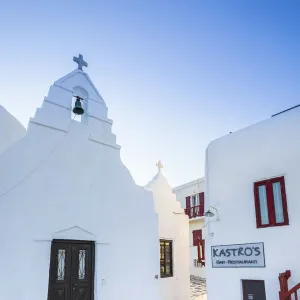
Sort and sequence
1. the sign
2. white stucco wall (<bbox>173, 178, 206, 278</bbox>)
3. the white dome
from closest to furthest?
1. the sign
2. the white dome
3. white stucco wall (<bbox>173, 178, 206, 278</bbox>)

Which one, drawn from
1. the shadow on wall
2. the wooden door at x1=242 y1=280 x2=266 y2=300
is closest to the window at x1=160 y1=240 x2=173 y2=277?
the shadow on wall

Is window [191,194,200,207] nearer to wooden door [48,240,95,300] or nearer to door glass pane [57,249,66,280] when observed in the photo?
wooden door [48,240,95,300]

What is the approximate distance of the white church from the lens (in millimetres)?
8297

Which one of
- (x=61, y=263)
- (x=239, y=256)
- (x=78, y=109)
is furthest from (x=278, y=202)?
(x=78, y=109)

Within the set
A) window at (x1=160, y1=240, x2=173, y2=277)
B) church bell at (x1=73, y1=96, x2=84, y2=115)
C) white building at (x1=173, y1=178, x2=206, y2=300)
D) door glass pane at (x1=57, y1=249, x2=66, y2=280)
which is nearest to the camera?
door glass pane at (x1=57, y1=249, x2=66, y2=280)

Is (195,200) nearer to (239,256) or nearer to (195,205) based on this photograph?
(195,205)

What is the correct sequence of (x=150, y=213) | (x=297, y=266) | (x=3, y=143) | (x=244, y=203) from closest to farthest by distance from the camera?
(x=297, y=266)
(x=244, y=203)
(x=3, y=143)
(x=150, y=213)

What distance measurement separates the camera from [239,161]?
9.65 meters

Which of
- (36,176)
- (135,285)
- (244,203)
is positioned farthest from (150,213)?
(36,176)

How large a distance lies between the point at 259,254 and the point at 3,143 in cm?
793

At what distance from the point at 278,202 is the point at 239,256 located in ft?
6.06

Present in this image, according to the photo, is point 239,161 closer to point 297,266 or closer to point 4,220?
point 297,266

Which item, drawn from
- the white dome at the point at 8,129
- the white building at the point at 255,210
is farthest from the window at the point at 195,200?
the white dome at the point at 8,129

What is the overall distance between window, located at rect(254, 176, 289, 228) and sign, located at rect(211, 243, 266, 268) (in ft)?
2.13
